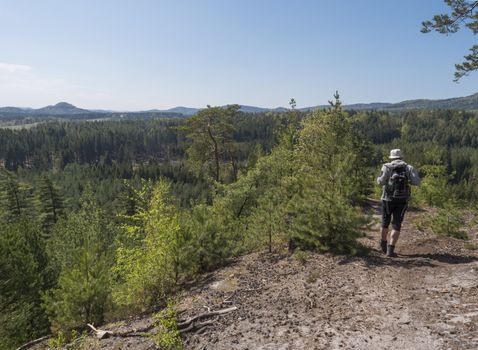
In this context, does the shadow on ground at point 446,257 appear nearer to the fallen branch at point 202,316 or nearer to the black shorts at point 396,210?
the black shorts at point 396,210

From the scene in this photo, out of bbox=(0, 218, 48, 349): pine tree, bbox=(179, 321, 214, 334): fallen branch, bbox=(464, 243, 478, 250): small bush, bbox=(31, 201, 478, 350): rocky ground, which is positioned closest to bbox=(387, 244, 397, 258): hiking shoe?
bbox=(31, 201, 478, 350): rocky ground

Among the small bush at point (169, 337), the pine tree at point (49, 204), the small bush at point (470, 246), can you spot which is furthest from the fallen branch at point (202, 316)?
the pine tree at point (49, 204)

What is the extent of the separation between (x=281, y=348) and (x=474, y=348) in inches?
108

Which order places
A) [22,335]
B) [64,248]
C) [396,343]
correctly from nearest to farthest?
[396,343] < [22,335] < [64,248]

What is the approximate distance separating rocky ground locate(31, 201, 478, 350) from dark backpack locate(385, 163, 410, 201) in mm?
1660

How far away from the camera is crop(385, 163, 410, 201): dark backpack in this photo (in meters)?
8.20

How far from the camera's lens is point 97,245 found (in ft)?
41.8

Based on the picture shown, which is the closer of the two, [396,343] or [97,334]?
[396,343]

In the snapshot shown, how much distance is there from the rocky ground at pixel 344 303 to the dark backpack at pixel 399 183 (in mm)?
1660

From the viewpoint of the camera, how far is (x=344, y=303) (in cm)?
668

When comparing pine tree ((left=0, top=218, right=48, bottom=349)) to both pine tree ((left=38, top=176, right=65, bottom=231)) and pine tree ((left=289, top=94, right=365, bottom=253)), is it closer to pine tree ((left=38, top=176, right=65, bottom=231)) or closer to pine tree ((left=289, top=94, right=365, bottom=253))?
pine tree ((left=289, top=94, right=365, bottom=253))

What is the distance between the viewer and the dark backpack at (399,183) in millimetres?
8195

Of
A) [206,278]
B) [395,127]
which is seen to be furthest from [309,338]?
[395,127]

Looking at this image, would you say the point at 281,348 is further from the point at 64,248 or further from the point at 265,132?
the point at 265,132
